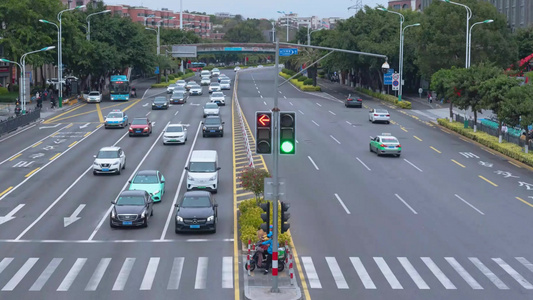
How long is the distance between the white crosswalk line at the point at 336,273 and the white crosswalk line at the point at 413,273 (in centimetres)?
234

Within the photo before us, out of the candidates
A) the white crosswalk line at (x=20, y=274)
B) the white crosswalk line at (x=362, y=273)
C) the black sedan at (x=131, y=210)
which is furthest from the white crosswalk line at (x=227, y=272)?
the white crosswalk line at (x=20, y=274)

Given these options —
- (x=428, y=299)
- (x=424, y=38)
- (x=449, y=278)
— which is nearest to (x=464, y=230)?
(x=449, y=278)

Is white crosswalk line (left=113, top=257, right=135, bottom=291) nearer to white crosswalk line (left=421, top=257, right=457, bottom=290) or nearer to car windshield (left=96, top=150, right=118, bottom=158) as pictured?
white crosswalk line (left=421, top=257, right=457, bottom=290)

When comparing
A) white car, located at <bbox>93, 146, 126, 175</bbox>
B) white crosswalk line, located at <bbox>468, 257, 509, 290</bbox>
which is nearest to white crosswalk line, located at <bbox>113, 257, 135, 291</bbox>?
white crosswalk line, located at <bbox>468, 257, 509, 290</bbox>

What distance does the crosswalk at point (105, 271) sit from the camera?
24.1 m

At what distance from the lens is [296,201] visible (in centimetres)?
3747

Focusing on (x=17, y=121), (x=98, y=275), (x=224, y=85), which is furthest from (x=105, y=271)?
(x=224, y=85)

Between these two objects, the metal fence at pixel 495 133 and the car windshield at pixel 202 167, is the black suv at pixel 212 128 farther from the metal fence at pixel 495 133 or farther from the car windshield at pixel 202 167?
the metal fence at pixel 495 133

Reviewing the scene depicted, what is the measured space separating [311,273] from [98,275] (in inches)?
283

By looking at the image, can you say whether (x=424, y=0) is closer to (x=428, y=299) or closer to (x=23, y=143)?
(x=23, y=143)

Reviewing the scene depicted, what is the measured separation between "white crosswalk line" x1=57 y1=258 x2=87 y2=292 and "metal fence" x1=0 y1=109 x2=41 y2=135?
3612cm

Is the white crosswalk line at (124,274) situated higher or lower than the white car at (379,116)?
lower

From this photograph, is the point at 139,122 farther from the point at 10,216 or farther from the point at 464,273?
the point at 464,273

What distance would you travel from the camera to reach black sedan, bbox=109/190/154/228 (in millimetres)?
32031
